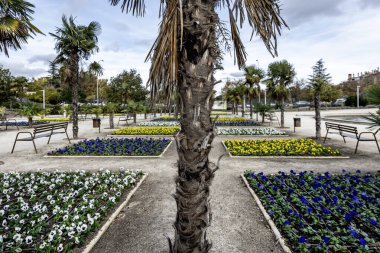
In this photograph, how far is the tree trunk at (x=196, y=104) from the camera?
6.31 feet

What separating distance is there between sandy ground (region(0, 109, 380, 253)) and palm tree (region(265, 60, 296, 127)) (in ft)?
30.3

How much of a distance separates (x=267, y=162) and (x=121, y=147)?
600 centimetres

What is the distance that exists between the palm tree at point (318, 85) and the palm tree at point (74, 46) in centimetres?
1279

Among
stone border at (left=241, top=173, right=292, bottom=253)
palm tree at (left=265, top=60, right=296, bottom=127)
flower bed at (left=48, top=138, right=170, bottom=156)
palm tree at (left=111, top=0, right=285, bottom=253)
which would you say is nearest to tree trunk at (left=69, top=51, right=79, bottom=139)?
flower bed at (left=48, top=138, right=170, bottom=156)

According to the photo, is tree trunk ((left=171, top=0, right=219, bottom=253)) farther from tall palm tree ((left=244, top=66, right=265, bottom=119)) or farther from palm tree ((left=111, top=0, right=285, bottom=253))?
tall palm tree ((left=244, top=66, right=265, bottom=119))

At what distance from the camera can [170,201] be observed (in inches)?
182

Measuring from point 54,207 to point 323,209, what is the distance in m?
4.86

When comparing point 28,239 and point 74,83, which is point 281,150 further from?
point 74,83

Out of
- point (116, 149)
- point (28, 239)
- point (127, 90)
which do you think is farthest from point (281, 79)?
point (127, 90)

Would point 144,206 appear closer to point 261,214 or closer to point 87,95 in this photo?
point 261,214

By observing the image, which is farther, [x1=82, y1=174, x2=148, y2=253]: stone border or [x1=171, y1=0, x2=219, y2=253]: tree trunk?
[x1=82, y1=174, x2=148, y2=253]: stone border

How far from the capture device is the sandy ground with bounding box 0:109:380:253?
3.27 meters

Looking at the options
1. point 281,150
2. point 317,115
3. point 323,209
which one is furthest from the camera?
point 317,115

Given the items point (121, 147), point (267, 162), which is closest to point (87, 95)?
point (121, 147)
